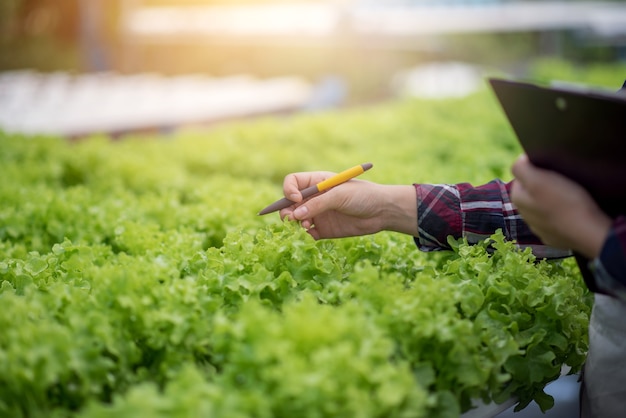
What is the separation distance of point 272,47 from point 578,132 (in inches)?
726

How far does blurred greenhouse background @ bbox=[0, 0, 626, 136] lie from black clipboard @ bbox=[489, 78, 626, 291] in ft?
33.9

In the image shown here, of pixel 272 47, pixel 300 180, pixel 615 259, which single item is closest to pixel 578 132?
pixel 615 259

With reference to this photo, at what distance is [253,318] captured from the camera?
1.93m

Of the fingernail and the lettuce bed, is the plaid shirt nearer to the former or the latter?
the lettuce bed

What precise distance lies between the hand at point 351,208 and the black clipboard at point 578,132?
709 mm

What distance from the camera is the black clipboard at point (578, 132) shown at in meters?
1.91

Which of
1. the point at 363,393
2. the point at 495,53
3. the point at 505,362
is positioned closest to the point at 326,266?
the point at 505,362

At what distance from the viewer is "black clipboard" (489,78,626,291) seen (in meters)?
1.91

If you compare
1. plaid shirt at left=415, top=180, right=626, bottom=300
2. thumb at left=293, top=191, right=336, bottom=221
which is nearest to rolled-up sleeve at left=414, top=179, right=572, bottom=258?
plaid shirt at left=415, top=180, right=626, bottom=300

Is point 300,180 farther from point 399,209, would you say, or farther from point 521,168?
point 521,168

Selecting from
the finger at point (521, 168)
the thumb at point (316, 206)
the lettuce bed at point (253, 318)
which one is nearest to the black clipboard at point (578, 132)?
the finger at point (521, 168)

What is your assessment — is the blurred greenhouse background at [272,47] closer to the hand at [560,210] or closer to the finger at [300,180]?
the finger at [300,180]

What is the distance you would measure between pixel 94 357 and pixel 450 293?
1.01 m

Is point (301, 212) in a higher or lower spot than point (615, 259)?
lower
